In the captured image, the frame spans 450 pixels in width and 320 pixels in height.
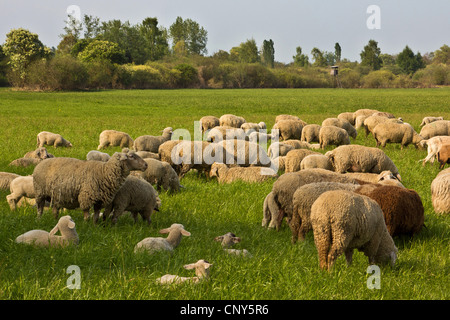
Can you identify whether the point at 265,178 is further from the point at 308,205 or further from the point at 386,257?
the point at 386,257

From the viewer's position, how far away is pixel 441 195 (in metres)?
8.60

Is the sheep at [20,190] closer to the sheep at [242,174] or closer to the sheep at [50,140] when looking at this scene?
the sheep at [242,174]

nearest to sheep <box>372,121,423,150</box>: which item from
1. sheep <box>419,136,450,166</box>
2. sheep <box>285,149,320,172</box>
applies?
sheep <box>419,136,450,166</box>

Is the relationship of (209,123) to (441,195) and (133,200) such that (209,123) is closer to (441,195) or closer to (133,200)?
(441,195)

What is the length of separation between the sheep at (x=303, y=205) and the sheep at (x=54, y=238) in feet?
9.75

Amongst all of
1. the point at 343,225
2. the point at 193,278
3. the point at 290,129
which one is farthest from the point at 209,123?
the point at 193,278

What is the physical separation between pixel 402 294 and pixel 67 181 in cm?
493

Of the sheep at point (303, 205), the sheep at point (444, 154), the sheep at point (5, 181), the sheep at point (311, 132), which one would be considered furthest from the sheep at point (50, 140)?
the sheep at point (444, 154)

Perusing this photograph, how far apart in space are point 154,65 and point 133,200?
9387cm

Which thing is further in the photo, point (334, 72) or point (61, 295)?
point (334, 72)

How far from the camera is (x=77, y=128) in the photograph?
76.3 ft

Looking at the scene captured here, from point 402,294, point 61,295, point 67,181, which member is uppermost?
point 67,181

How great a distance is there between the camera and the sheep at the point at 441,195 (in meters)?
8.50

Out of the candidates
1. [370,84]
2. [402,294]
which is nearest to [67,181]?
[402,294]
